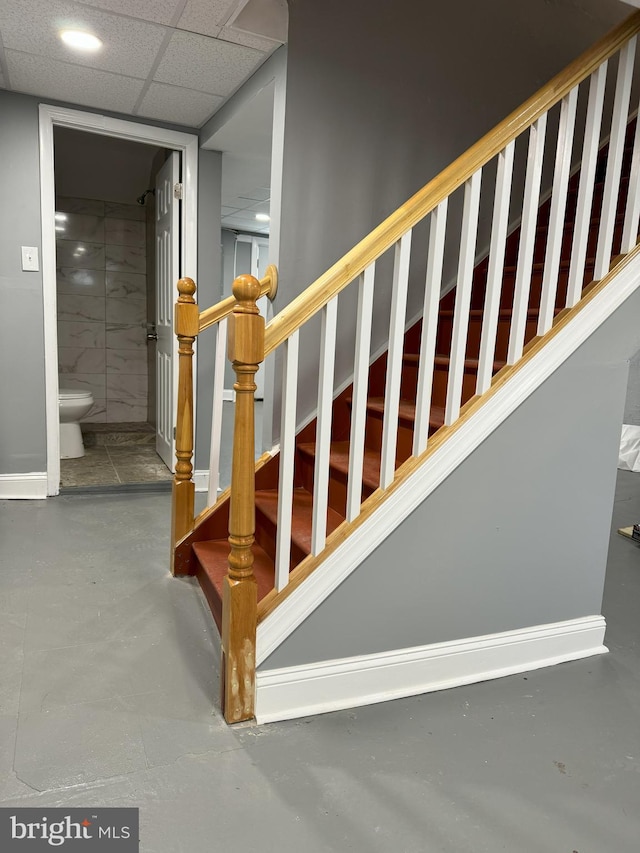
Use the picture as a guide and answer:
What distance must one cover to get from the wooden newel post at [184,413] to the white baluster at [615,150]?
1541 millimetres

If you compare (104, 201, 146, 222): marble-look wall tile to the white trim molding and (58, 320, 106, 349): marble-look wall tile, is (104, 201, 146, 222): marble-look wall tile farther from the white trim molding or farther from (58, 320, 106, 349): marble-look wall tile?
the white trim molding

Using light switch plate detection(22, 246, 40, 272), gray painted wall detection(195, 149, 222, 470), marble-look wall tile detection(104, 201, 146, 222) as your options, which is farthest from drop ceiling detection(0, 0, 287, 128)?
marble-look wall tile detection(104, 201, 146, 222)

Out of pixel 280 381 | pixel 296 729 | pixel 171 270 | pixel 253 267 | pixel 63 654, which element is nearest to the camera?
pixel 296 729

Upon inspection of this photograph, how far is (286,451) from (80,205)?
499cm

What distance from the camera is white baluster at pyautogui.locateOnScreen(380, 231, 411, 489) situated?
5.55 feet

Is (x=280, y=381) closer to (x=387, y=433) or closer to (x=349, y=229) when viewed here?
(x=349, y=229)

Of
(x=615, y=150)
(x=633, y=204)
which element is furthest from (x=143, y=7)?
(x=633, y=204)

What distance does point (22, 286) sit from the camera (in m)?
3.38

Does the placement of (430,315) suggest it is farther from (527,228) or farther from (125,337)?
(125,337)

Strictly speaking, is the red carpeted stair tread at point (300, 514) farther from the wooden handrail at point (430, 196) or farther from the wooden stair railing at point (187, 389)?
the wooden handrail at point (430, 196)

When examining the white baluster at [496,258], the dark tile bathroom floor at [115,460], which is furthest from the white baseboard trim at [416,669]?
A: the dark tile bathroom floor at [115,460]

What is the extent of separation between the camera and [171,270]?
3869mm

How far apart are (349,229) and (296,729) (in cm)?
207

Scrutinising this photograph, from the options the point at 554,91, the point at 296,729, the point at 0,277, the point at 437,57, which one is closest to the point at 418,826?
the point at 296,729
